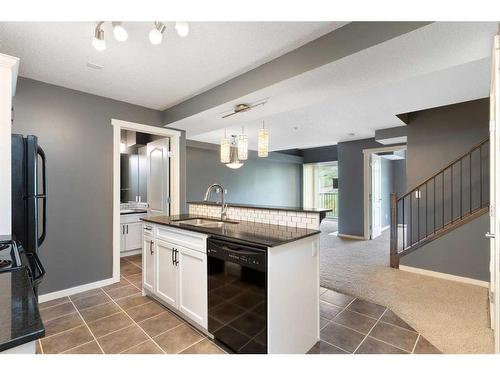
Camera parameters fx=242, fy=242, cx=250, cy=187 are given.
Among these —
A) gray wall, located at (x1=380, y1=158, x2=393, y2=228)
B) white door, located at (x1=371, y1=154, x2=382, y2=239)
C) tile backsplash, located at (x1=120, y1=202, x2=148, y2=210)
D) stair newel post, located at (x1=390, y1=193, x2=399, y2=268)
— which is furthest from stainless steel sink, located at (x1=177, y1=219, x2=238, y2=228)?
gray wall, located at (x1=380, y1=158, x2=393, y2=228)

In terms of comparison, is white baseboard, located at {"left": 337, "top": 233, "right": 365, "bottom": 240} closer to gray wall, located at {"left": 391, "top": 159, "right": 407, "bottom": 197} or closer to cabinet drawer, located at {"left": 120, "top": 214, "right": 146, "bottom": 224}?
gray wall, located at {"left": 391, "top": 159, "right": 407, "bottom": 197}

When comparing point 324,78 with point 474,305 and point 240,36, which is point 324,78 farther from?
point 474,305

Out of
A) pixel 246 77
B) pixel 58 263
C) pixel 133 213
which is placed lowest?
pixel 58 263

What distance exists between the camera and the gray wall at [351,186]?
5.79 metres

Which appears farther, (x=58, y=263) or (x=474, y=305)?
(x=58, y=263)

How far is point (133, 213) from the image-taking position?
4.39 metres

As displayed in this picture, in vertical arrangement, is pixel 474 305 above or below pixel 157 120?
below

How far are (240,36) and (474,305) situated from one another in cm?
350

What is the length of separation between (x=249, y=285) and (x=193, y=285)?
67cm

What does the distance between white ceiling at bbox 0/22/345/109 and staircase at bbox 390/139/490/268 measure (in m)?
2.94

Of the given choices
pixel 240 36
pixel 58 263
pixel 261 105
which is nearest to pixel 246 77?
pixel 261 105

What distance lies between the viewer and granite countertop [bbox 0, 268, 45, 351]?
1.85ft
